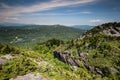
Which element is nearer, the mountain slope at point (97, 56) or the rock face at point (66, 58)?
the mountain slope at point (97, 56)

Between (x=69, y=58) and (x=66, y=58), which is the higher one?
(x=69, y=58)

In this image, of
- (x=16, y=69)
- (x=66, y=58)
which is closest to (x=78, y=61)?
(x=66, y=58)

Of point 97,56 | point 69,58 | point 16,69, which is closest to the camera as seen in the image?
point 16,69

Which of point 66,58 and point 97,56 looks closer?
point 97,56

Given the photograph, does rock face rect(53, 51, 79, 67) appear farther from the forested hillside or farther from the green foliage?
the green foliage

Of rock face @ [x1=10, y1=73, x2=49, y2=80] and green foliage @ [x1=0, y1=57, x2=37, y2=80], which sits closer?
rock face @ [x1=10, y1=73, x2=49, y2=80]

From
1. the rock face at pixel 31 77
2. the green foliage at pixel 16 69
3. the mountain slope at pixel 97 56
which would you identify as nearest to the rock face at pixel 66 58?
the mountain slope at pixel 97 56

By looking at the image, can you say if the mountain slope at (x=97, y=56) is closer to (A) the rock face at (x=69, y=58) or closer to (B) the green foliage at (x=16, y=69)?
(A) the rock face at (x=69, y=58)

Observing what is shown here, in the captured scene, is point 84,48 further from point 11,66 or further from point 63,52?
point 11,66

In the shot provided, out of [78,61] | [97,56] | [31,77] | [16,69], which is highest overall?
[16,69]

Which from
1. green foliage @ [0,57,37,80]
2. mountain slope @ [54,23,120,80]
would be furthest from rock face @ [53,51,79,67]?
green foliage @ [0,57,37,80]

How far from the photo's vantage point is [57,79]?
3110 inches

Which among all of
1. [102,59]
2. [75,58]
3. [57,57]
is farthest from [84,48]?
[57,57]

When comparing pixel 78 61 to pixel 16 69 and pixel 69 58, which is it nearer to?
pixel 69 58
